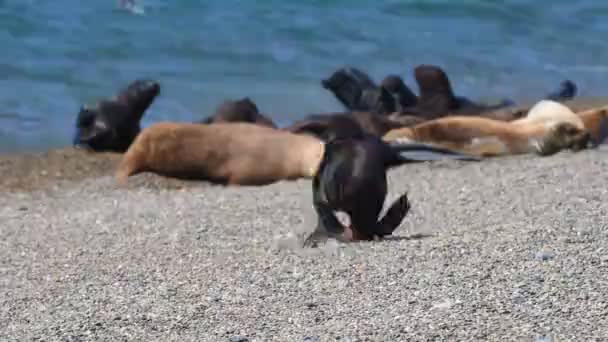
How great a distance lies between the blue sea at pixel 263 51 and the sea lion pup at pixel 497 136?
2.55m

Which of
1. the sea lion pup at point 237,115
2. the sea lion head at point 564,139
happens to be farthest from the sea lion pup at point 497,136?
the sea lion pup at point 237,115

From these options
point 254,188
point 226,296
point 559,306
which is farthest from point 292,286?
point 254,188

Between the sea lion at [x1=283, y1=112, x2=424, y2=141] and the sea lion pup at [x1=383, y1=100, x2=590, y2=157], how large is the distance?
0.38 meters

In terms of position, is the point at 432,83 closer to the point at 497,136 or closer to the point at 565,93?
the point at 565,93

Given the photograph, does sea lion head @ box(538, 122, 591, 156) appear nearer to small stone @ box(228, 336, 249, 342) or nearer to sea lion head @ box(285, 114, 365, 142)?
sea lion head @ box(285, 114, 365, 142)

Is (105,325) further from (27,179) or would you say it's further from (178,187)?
(27,179)

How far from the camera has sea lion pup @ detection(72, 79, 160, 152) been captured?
9117 millimetres

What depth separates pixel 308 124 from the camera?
28.7 ft

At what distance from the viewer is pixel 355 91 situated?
34.9 feet

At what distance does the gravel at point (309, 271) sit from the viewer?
11.5ft

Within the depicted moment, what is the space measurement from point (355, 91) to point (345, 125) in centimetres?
194

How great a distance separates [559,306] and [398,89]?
6840 mm

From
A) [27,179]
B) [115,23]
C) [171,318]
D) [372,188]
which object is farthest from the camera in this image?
[115,23]

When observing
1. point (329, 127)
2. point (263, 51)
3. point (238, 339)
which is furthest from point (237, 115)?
point (238, 339)
